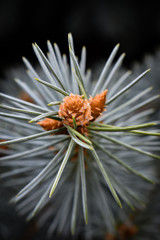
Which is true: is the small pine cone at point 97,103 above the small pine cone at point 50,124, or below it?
below

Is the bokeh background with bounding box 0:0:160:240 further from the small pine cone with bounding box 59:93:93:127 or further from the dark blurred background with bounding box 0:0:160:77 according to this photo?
the small pine cone with bounding box 59:93:93:127

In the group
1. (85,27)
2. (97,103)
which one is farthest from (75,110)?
(85,27)

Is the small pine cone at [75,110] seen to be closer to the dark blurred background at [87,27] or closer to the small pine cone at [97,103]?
the small pine cone at [97,103]

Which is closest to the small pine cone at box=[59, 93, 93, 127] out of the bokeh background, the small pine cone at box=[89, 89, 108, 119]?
the small pine cone at box=[89, 89, 108, 119]

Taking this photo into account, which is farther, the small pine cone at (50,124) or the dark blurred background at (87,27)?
the dark blurred background at (87,27)

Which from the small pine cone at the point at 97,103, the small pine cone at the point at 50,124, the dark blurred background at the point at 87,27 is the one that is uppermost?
the dark blurred background at the point at 87,27

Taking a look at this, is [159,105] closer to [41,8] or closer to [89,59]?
[89,59]

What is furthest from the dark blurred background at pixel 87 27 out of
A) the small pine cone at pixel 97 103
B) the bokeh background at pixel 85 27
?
the small pine cone at pixel 97 103
